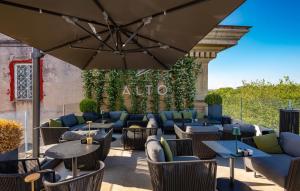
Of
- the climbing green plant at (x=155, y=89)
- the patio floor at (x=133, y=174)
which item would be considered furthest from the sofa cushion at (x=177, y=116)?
the patio floor at (x=133, y=174)

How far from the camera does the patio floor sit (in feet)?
14.3

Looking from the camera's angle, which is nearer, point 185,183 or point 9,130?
point 185,183

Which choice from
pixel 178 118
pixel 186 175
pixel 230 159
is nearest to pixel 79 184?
pixel 186 175

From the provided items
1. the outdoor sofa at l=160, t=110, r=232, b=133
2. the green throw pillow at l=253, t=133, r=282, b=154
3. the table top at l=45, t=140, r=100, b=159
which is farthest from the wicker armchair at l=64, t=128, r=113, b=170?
the outdoor sofa at l=160, t=110, r=232, b=133

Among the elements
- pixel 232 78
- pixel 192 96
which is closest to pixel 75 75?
pixel 192 96

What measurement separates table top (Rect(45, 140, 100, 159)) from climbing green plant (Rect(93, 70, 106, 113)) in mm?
7525

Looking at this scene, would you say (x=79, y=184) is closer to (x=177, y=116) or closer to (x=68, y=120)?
(x=68, y=120)

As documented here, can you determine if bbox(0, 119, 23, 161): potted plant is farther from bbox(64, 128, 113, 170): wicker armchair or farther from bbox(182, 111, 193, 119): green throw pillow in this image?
bbox(182, 111, 193, 119): green throw pillow

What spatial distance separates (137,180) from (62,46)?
2.86 metres

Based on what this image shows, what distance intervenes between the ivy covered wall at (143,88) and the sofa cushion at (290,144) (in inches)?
264

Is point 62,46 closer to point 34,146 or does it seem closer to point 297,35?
point 34,146

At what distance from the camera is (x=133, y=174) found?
5016 mm

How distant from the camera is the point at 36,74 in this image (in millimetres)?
5137

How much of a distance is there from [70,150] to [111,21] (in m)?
2.05
